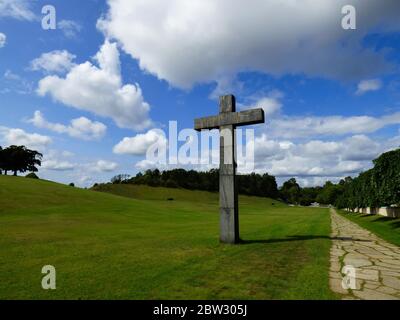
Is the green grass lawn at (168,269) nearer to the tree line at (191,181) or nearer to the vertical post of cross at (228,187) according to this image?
the vertical post of cross at (228,187)

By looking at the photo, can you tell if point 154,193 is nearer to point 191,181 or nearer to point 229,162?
point 191,181

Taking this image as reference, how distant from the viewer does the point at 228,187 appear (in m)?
13.1

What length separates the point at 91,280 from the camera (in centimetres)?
689

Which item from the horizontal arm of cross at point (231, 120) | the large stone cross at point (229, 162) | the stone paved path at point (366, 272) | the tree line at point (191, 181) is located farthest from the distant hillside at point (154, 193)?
the stone paved path at point (366, 272)

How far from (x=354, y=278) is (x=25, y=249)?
33.6 feet

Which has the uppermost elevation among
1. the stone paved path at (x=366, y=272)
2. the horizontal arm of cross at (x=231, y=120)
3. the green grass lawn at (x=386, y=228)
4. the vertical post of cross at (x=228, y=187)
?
the horizontal arm of cross at (x=231, y=120)

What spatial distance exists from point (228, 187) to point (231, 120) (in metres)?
2.71

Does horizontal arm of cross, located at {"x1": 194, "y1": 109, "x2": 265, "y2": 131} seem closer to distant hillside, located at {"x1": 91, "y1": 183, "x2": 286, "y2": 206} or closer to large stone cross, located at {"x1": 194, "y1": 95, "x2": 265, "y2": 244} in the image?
large stone cross, located at {"x1": 194, "y1": 95, "x2": 265, "y2": 244}

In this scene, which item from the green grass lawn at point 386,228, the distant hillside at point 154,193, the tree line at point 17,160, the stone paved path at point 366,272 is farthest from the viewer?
the distant hillside at point 154,193

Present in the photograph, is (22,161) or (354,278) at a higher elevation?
(22,161)

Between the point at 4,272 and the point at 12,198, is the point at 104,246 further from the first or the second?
the point at 12,198

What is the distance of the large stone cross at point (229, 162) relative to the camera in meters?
12.7
